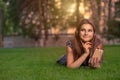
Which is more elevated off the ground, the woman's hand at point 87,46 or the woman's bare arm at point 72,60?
the woman's hand at point 87,46

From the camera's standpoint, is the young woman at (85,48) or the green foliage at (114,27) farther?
the green foliage at (114,27)

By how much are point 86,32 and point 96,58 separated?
526 mm

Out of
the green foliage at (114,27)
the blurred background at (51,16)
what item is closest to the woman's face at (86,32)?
the green foliage at (114,27)

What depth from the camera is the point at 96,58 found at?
728 cm

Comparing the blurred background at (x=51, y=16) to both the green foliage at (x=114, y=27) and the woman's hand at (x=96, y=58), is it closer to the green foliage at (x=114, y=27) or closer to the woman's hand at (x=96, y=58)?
the green foliage at (x=114, y=27)

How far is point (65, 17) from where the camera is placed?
38.8m

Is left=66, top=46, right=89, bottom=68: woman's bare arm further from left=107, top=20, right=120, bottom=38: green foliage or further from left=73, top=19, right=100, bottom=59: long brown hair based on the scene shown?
left=107, top=20, right=120, bottom=38: green foliage

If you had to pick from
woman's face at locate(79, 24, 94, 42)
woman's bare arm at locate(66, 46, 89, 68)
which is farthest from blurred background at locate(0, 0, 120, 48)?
woman's face at locate(79, 24, 94, 42)

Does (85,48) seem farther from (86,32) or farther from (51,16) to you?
(51,16)

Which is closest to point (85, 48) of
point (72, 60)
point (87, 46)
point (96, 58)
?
point (87, 46)

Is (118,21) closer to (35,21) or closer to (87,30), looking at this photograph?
(35,21)

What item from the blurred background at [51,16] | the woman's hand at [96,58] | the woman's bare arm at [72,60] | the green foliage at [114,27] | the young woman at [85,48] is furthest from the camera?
the blurred background at [51,16]

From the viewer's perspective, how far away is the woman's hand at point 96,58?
23.7 ft

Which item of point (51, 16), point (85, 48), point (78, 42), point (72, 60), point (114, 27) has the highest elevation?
point (51, 16)
